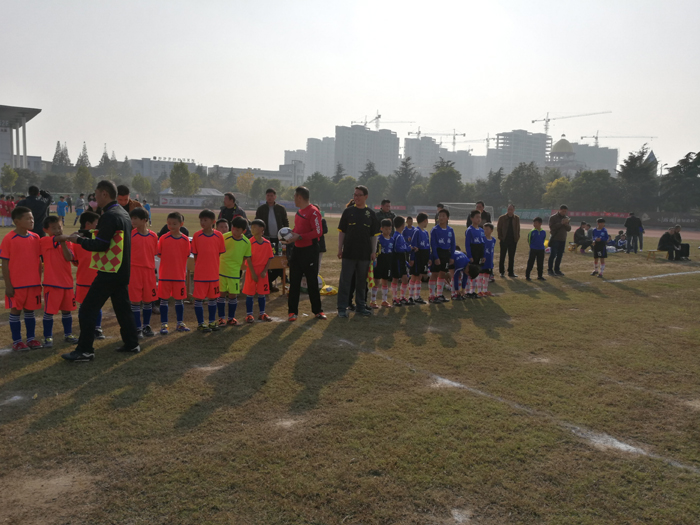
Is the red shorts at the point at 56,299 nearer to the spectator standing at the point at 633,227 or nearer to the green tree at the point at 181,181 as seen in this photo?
the spectator standing at the point at 633,227

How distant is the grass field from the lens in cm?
313

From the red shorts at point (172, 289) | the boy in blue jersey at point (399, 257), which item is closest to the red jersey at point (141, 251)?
the red shorts at point (172, 289)

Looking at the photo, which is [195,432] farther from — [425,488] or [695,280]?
[695,280]

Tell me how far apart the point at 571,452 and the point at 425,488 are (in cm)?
133

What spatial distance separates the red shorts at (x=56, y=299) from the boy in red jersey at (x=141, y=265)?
73 centimetres

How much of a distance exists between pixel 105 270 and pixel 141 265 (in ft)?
3.30

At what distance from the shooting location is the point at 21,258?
19.9ft

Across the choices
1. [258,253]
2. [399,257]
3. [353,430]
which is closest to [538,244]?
[399,257]

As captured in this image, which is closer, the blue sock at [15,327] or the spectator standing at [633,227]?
the blue sock at [15,327]

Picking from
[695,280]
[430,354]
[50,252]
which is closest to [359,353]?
[430,354]

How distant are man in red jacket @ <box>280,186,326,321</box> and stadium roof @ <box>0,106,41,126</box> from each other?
97942 mm

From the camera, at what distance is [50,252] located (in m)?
6.32

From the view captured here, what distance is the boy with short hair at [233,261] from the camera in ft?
24.6

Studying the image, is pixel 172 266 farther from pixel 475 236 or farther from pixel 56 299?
pixel 475 236
